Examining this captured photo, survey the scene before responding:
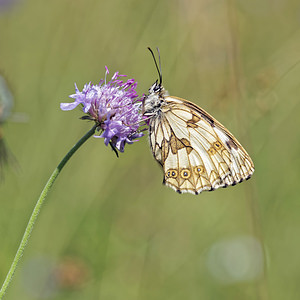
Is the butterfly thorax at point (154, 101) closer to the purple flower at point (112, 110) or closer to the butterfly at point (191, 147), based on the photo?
the butterfly at point (191, 147)

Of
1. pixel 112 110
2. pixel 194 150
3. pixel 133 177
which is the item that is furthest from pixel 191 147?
pixel 133 177

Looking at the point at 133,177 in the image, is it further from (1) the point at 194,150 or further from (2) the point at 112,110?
(2) the point at 112,110

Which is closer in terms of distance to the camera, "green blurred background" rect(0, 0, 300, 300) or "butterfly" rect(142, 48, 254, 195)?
"butterfly" rect(142, 48, 254, 195)

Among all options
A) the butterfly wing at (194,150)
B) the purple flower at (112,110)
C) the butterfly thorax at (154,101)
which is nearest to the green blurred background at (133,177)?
the butterfly wing at (194,150)

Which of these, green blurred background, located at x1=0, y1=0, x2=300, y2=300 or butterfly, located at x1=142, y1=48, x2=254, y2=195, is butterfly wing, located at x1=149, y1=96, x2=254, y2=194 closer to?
butterfly, located at x1=142, y1=48, x2=254, y2=195

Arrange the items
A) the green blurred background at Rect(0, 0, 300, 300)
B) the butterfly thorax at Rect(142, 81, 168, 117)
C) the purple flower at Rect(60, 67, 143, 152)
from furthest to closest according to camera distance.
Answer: the green blurred background at Rect(0, 0, 300, 300)
the butterfly thorax at Rect(142, 81, 168, 117)
the purple flower at Rect(60, 67, 143, 152)

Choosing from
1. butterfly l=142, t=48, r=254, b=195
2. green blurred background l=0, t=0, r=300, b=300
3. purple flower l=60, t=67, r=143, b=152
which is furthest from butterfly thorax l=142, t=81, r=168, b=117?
green blurred background l=0, t=0, r=300, b=300
